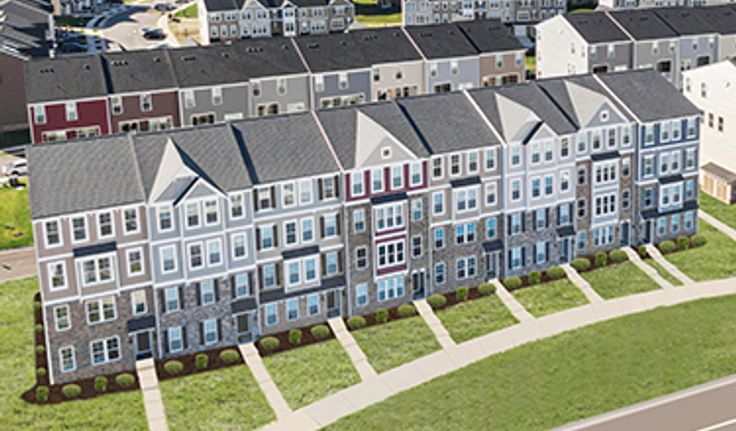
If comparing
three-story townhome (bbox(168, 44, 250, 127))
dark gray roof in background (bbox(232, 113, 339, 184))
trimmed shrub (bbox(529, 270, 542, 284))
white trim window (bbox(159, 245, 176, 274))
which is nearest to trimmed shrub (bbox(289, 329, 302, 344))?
white trim window (bbox(159, 245, 176, 274))

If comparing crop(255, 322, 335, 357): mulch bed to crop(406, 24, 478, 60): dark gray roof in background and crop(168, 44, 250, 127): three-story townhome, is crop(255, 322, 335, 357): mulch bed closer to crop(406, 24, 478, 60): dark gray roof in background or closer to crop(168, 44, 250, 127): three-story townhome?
crop(168, 44, 250, 127): three-story townhome

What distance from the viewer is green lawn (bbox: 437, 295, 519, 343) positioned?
210 feet

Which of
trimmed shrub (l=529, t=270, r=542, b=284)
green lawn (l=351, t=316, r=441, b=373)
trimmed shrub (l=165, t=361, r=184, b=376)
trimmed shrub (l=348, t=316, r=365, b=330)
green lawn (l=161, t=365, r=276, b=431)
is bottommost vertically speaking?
green lawn (l=161, t=365, r=276, b=431)

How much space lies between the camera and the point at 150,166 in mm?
59656

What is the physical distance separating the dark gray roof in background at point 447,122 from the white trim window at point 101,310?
25229 millimetres

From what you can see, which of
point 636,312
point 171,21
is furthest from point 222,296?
point 171,21

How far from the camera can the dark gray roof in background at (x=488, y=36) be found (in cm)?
10456

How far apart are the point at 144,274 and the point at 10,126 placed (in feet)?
168

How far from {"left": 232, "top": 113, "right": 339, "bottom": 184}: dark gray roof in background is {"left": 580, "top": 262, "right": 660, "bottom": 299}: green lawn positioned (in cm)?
2263

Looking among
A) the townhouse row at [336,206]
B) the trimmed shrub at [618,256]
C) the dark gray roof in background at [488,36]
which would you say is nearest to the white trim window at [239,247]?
the townhouse row at [336,206]

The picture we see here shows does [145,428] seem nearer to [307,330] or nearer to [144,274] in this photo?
[144,274]

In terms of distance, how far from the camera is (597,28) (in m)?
108

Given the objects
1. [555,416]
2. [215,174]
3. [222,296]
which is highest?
[215,174]

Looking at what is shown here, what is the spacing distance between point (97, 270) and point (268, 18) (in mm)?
95669
